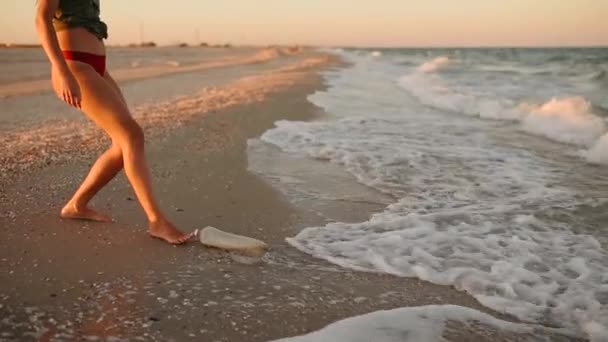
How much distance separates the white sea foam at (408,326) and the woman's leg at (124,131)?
4.15ft

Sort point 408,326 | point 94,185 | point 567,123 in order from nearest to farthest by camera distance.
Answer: point 408,326 < point 94,185 < point 567,123

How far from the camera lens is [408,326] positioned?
7.24 ft

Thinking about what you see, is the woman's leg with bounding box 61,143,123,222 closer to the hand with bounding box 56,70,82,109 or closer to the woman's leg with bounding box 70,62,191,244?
the woman's leg with bounding box 70,62,191,244

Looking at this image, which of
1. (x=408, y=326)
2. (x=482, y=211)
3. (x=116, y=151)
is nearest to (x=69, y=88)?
(x=116, y=151)

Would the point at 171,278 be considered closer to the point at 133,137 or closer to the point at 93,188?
the point at 133,137

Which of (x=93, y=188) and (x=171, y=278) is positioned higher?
(x=93, y=188)

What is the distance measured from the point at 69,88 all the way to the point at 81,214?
0.94 meters

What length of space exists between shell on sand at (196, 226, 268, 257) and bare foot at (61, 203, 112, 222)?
29.9 inches

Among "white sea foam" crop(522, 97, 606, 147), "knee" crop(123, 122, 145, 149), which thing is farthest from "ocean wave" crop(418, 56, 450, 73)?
"knee" crop(123, 122, 145, 149)

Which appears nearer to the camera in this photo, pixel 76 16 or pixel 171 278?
pixel 171 278

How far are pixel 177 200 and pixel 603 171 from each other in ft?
14.4

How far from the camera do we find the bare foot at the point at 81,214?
338 cm

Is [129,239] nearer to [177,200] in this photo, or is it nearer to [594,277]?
[177,200]

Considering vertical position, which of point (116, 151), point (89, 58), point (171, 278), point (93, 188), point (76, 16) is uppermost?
point (76, 16)
